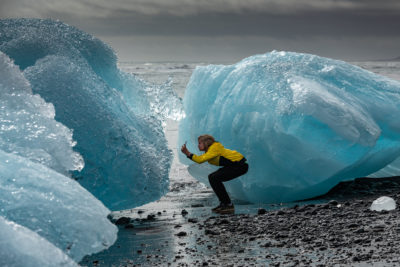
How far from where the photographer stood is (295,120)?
332 inches

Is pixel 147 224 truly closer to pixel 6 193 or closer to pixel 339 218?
pixel 339 218

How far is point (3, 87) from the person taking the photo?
6.67 meters

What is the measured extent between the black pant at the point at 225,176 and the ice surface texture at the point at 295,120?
382 mm

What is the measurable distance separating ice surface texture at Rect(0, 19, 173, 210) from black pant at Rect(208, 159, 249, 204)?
2.46 ft

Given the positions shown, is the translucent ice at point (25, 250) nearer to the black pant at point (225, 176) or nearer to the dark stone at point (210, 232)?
the dark stone at point (210, 232)

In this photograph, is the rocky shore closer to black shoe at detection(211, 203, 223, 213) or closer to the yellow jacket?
black shoe at detection(211, 203, 223, 213)

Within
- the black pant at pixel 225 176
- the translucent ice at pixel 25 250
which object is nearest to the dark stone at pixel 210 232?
the black pant at pixel 225 176

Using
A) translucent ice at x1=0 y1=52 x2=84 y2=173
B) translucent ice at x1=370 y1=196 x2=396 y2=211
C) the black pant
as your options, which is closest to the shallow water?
the black pant

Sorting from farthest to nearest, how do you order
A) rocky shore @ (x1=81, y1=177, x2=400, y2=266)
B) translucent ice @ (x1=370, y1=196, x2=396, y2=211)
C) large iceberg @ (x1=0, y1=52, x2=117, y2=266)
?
1. translucent ice @ (x1=370, y1=196, x2=396, y2=211)
2. rocky shore @ (x1=81, y1=177, x2=400, y2=266)
3. large iceberg @ (x1=0, y1=52, x2=117, y2=266)

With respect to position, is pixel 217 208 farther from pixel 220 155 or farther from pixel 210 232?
pixel 210 232

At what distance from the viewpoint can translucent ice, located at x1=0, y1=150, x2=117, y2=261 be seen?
178 inches

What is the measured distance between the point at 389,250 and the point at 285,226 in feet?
4.99

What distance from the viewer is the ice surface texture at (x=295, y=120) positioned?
8414mm

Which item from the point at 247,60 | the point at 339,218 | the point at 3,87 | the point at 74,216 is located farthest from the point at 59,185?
the point at 247,60
